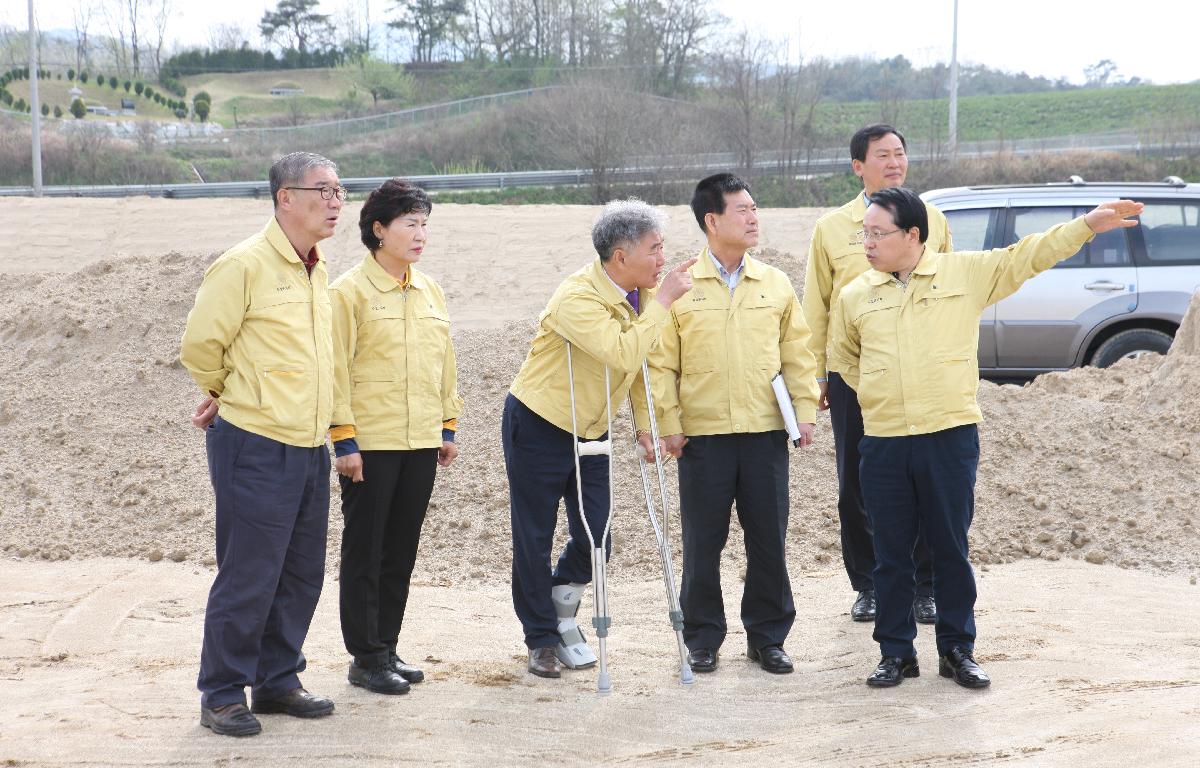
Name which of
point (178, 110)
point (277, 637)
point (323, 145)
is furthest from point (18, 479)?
point (178, 110)

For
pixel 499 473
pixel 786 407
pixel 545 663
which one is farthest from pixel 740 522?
pixel 499 473

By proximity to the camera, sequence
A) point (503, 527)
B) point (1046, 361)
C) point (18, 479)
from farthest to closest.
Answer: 1. point (1046, 361)
2. point (18, 479)
3. point (503, 527)

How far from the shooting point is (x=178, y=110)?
50.7 metres

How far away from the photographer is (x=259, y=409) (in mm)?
4434

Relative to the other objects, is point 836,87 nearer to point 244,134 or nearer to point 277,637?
point 244,134

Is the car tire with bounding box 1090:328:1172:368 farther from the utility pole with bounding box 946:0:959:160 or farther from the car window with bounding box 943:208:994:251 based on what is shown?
the utility pole with bounding box 946:0:959:160

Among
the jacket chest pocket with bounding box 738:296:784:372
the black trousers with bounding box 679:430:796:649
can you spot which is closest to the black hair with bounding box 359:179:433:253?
the jacket chest pocket with bounding box 738:296:784:372

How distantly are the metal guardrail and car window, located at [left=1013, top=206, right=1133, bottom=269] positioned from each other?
664 inches

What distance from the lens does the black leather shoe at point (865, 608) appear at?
240 inches

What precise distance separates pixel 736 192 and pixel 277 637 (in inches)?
108

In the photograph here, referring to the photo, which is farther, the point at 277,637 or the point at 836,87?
the point at 836,87

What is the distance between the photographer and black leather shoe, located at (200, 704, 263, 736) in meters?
4.42

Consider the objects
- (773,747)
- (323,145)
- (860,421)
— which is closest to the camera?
(773,747)

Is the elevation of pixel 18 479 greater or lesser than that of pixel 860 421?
lesser
